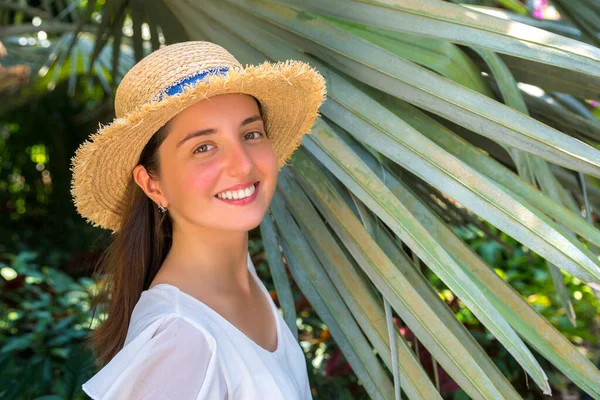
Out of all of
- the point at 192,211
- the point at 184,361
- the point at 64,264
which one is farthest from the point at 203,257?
the point at 64,264

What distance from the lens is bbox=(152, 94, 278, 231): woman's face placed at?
1228 millimetres

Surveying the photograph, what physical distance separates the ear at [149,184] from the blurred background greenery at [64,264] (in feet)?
1.31

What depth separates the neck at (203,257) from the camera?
4.35ft

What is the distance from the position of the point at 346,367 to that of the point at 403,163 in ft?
4.21

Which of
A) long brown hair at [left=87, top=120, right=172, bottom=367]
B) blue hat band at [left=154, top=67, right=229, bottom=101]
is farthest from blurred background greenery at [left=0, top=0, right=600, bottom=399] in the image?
blue hat band at [left=154, top=67, right=229, bottom=101]

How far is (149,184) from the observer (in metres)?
1.35

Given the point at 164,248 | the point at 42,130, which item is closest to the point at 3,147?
the point at 42,130

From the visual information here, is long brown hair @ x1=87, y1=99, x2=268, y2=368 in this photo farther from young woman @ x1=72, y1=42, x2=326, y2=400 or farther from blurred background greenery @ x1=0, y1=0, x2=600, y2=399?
blurred background greenery @ x1=0, y1=0, x2=600, y2=399

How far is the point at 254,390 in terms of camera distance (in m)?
1.14

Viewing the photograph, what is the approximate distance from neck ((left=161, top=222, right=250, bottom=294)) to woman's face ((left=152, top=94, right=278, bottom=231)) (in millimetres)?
63

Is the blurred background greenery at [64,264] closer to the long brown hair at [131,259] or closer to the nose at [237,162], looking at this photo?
the long brown hair at [131,259]

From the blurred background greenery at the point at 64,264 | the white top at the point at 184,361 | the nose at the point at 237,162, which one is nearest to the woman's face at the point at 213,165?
the nose at the point at 237,162

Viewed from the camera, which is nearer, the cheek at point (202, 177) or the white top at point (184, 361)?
the white top at point (184, 361)

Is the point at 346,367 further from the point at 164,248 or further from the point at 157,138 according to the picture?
the point at 157,138
